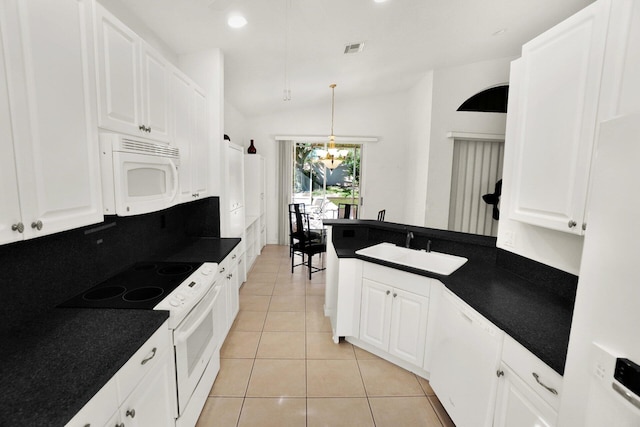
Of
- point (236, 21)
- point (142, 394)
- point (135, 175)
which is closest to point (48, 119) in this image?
point (135, 175)

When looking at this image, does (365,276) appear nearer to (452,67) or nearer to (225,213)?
(225,213)

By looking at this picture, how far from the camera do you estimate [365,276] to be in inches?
98.0

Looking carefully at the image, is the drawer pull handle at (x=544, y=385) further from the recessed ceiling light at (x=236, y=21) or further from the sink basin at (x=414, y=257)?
the recessed ceiling light at (x=236, y=21)

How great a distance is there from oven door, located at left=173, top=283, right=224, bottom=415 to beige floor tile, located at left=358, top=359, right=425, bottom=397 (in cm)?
123

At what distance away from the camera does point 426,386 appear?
2191 millimetres

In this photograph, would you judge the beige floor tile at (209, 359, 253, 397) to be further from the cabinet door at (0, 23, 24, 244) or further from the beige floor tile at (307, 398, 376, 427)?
the cabinet door at (0, 23, 24, 244)

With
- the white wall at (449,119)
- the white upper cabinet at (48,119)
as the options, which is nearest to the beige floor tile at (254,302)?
the white upper cabinet at (48,119)

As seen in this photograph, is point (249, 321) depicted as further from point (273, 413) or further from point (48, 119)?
point (48, 119)

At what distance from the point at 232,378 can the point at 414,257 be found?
1875 millimetres

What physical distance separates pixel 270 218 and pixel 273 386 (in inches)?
176

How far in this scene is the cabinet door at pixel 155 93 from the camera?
1.71 meters

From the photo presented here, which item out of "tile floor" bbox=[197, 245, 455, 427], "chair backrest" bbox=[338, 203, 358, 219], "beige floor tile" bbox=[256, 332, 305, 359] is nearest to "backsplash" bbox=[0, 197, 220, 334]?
"tile floor" bbox=[197, 245, 455, 427]

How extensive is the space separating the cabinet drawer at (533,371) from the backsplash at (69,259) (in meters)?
2.25

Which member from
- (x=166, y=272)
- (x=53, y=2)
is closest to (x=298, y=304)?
(x=166, y=272)
